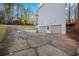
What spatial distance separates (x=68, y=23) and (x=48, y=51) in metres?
0.43

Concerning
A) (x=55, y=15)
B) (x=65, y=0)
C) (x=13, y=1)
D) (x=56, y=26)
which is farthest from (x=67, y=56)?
(x=13, y=1)

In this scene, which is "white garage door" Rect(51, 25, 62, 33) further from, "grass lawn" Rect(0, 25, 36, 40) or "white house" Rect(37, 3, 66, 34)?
"grass lawn" Rect(0, 25, 36, 40)

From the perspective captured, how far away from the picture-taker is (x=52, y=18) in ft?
7.06

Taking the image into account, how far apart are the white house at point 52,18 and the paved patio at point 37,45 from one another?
8 cm

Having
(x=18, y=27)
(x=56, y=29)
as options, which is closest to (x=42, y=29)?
(x=56, y=29)

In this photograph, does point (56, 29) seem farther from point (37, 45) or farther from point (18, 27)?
point (18, 27)

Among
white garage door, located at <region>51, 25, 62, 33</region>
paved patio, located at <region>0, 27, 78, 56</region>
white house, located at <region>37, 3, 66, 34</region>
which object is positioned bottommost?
paved patio, located at <region>0, 27, 78, 56</region>

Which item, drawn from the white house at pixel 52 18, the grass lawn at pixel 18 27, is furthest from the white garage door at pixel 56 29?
the grass lawn at pixel 18 27

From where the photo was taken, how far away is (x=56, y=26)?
85.1 inches

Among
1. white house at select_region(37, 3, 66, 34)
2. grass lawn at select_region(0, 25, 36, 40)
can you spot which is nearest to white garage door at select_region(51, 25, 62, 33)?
white house at select_region(37, 3, 66, 34)

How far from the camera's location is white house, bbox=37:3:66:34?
215 centimetres

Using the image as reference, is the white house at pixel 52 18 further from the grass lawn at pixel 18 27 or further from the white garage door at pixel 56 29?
the grass lawn at pixel 18 27

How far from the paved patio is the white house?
75mm

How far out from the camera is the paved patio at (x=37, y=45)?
2.11 meters
